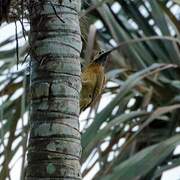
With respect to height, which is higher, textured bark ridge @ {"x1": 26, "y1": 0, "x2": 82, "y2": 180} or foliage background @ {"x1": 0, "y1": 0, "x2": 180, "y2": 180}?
foliage background @ {"x1": 0, "y1": 0, "x2": 180, "y2": 180}

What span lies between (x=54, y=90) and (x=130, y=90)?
175cm

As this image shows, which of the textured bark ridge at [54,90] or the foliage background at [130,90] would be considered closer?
the textured bark ridge at [54,90]

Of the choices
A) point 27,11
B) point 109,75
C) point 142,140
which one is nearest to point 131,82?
point 109,75

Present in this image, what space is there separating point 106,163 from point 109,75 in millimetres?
362

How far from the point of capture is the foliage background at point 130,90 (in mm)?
2765

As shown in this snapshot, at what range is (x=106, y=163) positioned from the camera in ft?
10.2

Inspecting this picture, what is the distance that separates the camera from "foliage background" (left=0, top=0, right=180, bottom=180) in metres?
2.77

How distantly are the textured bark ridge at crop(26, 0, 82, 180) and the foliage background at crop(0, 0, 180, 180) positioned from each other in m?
0.69

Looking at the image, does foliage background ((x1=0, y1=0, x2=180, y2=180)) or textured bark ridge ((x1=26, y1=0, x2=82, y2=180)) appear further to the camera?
foliage background ((x1=0, y1=0, x2=180, y2=180))

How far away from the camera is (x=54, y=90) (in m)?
1.68

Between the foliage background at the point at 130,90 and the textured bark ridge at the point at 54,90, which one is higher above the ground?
the foliage background at the point at 130,90

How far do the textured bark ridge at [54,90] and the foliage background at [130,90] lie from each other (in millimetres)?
691

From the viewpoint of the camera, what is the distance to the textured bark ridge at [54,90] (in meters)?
1.62

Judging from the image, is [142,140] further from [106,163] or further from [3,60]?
[3,60]
